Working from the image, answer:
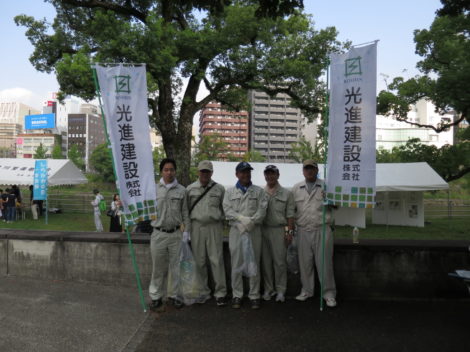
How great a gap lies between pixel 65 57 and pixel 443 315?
10.4 meters

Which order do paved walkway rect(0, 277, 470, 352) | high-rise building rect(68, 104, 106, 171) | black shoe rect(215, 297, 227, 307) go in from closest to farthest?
paved walkway rect(0, 277, 470, 352), black shoe rect(215, 297, 227, 307), high-rise building rect(68, 104, 106, 171)

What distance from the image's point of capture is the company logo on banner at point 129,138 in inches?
177

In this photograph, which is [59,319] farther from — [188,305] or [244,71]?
[244,71]

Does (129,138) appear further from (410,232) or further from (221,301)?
(410,232)

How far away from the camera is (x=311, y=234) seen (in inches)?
187

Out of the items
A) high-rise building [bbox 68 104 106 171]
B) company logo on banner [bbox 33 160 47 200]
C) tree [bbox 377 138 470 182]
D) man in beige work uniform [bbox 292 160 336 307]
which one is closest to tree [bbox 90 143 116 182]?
company logo on banner [bbox 33 160 47 200]

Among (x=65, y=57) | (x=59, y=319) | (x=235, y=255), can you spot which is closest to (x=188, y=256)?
(x=235, y=255)

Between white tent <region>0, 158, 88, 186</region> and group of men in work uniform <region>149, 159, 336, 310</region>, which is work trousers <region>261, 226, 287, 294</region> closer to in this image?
group of men in work uniform <region>149, 159, 336, 310</region>

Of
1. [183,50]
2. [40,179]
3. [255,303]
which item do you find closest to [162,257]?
[255,303]

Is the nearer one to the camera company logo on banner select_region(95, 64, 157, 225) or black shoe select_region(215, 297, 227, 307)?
company logo on banner select_region(95, 64, 157, 225)

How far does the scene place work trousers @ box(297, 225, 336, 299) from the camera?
15.5ft

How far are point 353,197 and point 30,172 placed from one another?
57.6 ft

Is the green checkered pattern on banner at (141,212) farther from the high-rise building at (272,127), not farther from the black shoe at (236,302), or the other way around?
the high-rise building at (272,127)

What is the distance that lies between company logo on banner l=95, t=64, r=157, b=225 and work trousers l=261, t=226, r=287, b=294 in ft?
4.75
